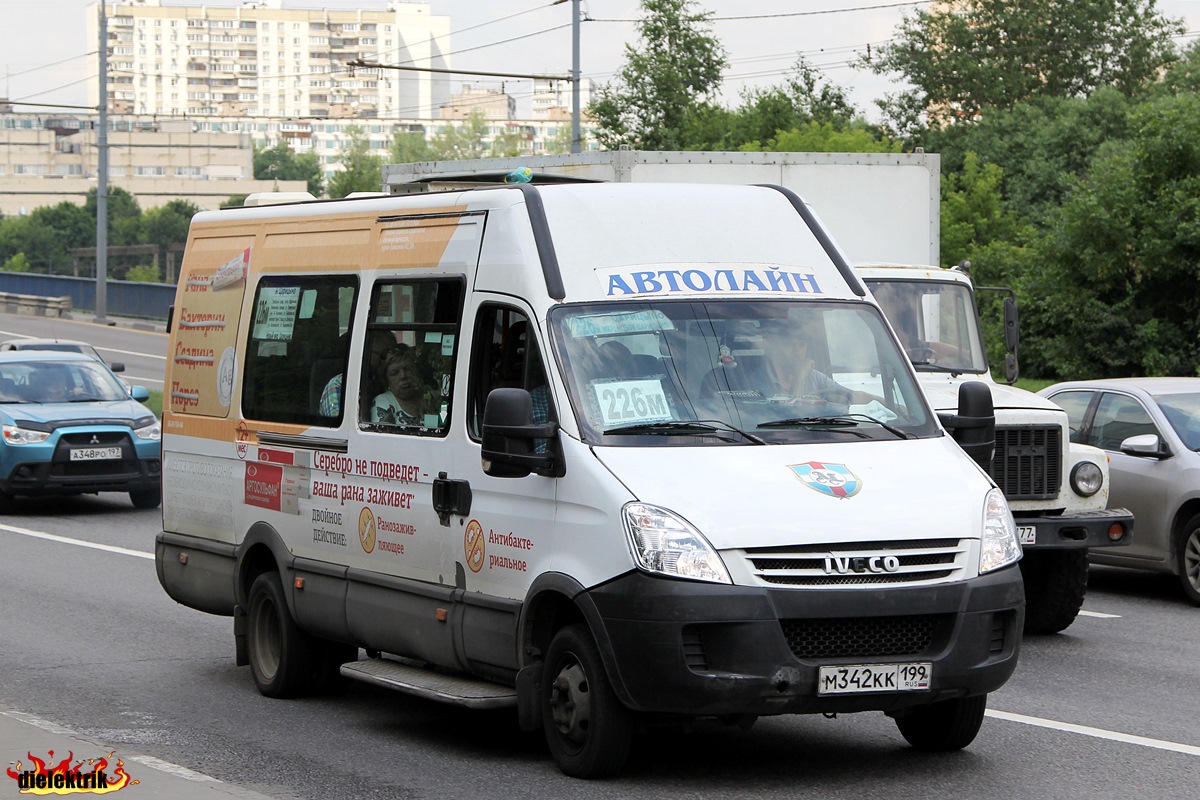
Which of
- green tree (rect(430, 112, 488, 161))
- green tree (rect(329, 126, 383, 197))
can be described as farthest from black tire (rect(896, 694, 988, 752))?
green tree (rect(430, 112, 488, 161))

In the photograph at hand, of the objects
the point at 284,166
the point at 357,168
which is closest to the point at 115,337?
the point at 357,168

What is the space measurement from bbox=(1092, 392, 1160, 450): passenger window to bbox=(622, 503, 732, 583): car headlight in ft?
25.7

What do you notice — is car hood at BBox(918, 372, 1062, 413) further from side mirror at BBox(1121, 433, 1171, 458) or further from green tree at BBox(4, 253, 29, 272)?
green tree at BBox(4, 253, 29, 272)

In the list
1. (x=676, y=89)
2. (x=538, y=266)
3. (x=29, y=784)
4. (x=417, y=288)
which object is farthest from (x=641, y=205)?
(x=676, y=89)

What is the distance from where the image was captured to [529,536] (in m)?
7.36

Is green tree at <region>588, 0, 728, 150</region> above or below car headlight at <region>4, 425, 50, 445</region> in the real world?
above

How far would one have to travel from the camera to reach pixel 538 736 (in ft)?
26.9

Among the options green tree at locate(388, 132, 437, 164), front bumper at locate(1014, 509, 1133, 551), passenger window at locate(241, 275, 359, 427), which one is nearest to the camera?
passenger window at locate(241, 275, 359, 427)

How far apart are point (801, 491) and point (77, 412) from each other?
14716 millimetres

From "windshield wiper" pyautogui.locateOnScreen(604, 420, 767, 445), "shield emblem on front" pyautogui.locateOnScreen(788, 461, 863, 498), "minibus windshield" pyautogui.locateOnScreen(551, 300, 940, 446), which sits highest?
"minibus windshield" pyautogui.locateOnScreen(551, 300, 940, 446)

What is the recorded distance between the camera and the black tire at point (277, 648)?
9297 millimetres

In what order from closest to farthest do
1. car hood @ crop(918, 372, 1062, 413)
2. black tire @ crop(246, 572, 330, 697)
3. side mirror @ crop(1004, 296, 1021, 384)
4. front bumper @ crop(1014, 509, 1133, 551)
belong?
black tire @ crop(246, 572, 330, 697)
front bumper @ crop(1014, 509, 1133, 551)
car hood @ crop(918, 372, 1062, 413)
side mirror @ crop(1004, 296, 1021, 384)

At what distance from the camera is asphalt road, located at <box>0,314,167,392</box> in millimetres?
45141

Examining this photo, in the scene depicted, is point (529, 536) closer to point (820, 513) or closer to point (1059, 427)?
point (820, 513)
